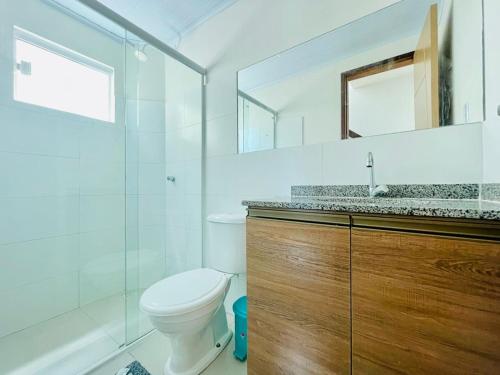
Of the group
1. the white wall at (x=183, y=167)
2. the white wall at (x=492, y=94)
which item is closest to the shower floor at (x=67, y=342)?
the white wall at (x=183, y=167)

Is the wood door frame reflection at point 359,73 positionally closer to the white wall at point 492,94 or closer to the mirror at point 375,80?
the mirror at point 375,80

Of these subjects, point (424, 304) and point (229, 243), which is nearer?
point (424, 304)

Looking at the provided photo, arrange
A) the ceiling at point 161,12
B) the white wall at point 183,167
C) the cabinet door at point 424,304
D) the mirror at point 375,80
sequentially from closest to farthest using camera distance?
Result: the cabinet door at point 424,304
the mirror at point 375,80
the ceiling at point 161,12
the white wall at point 183,167

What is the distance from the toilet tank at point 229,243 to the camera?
1.30 m

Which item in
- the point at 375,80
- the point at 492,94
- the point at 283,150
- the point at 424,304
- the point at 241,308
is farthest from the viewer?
the point at 283,150

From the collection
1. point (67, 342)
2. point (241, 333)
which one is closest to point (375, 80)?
point (241, 333)

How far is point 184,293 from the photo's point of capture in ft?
3.51

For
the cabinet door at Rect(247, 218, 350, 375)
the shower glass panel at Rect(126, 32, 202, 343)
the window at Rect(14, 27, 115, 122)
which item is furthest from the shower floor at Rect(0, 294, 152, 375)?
the window at Rect(14, 27, 115, 122)

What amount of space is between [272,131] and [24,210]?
1776 millimetres

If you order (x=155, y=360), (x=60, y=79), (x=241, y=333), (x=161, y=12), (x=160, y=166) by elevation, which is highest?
(x=161, y=12)

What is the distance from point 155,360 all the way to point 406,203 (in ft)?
4.78

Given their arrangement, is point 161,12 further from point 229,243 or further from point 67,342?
point 67,342

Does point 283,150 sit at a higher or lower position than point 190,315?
higher

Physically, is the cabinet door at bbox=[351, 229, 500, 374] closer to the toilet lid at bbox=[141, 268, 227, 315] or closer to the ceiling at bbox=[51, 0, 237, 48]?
the toilet lid at bbox=[141, 268, 227, 315]
